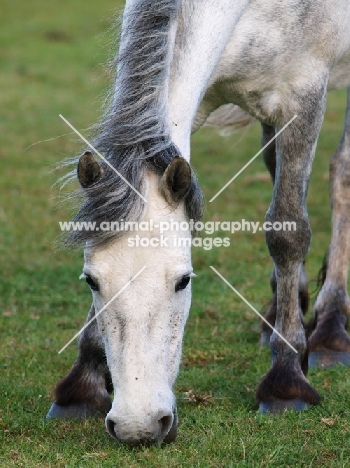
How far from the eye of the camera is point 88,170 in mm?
3664

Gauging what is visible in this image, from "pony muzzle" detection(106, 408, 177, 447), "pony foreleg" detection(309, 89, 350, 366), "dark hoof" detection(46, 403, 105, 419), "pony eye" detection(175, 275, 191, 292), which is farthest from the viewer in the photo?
"pony foreleg" detection(309, 89, 350, 366)

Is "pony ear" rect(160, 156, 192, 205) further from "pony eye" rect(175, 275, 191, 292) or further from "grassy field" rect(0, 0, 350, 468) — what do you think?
"grassy field" rect(0, 0, 350, 468)

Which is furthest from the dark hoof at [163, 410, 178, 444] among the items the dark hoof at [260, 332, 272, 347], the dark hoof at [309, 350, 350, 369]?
the dark hoof at [260, 332, 272, 347]

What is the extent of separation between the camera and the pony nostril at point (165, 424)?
3646mm

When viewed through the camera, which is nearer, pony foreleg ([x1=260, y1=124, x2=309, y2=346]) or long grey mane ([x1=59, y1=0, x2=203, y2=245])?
long grey mane ([x1=59, y1=0, x2=203, y2=245])

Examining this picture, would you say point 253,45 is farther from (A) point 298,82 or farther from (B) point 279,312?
(B) point 279,312

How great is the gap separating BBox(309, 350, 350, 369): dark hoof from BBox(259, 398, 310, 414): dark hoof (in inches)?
39.2

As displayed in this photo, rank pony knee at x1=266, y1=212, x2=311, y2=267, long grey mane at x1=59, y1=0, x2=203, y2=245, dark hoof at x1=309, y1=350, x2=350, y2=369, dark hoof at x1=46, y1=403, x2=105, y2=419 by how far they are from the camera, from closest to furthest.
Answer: long grey mane at x1=59, y1=0, x2=203, y2=245, dark hoof at x1=46, y1=403, x2=105, y2=419, pony knee at x1=266, y1=212, x2=311, y2=267, dark hoof at x1=309, y1=350, x2=350, y2=369

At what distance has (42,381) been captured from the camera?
5.18 m

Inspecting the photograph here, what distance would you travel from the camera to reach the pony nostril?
144 inches

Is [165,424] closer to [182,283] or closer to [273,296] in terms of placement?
[182,283]

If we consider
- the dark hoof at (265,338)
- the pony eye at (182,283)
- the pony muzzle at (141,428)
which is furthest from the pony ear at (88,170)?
the dark hoof at (265,338)

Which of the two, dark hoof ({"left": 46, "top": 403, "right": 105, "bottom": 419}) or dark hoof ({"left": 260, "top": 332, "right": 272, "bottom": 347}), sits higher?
dark hoof ({"left": 46, "top": 403, "right": 105, "bottom": 419})

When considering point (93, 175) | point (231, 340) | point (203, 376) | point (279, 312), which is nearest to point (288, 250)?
point (279, 312)
